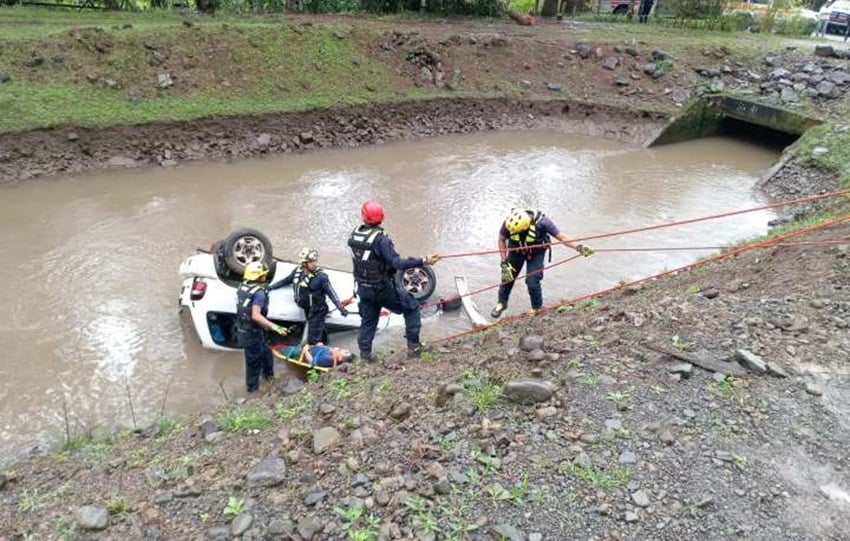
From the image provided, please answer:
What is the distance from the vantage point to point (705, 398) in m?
4.81

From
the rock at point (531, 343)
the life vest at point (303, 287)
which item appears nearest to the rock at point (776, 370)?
the rock at point (531, 343)

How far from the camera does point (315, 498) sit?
416 cm

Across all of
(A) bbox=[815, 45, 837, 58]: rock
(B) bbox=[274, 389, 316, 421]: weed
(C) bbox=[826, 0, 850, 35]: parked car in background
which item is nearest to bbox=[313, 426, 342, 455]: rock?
(B) bbox=[274, 389, 316, 421]: weed

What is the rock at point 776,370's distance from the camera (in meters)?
5.03

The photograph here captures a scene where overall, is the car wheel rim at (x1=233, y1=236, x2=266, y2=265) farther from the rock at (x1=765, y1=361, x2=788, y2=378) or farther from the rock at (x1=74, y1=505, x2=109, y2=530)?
the rock at (x1=765, y1=361, x2=788, y2=378)

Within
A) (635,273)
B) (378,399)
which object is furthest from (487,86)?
(378,399)

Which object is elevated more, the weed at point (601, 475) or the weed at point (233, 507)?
the weed at point (601, 475)

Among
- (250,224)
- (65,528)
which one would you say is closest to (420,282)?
(250,224)

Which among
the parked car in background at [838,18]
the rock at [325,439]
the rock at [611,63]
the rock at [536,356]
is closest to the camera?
the rock at [325,439]

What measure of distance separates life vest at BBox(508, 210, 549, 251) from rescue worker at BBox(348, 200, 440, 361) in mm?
1626

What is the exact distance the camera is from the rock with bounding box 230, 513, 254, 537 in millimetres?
3977

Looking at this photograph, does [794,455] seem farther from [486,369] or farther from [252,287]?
[252,287]

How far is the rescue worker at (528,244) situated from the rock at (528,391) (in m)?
3.14

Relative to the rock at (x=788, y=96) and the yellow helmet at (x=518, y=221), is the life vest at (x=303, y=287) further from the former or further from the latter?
the rock at (x=788, y=96)
